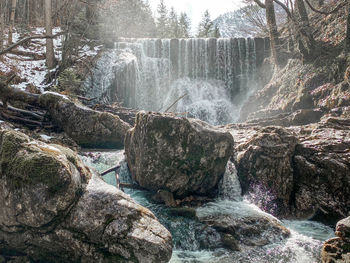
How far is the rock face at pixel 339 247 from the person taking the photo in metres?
3.81

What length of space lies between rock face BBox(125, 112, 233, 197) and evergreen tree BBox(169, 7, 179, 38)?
37.6 m

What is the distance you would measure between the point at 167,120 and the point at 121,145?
404cm

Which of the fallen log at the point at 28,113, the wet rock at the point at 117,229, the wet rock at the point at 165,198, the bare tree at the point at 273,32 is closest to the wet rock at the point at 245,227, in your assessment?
the wet rock at the point at 165,198

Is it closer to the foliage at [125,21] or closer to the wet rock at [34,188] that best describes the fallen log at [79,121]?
the wet rock at [34,188]

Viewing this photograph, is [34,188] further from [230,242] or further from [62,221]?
[230,242]

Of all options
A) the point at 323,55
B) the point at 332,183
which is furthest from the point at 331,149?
the point at 323,55

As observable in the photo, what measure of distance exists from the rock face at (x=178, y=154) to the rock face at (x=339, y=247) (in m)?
2.95

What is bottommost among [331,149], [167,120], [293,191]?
[293,191]

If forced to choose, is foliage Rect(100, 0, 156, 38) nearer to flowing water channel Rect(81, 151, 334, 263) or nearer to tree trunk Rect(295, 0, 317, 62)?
tree trunk Rect(295, 0, 317, 62)

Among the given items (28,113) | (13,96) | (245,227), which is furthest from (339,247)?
(13,96)

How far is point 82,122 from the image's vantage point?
9070 millimetres

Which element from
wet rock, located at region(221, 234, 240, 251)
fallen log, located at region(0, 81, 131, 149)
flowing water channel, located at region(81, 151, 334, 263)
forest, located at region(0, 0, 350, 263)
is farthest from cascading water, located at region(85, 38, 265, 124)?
wet rock, located at region(221, 234, 240, 251)

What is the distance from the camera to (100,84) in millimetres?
15648

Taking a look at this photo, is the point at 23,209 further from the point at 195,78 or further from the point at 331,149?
the point at 195,78
